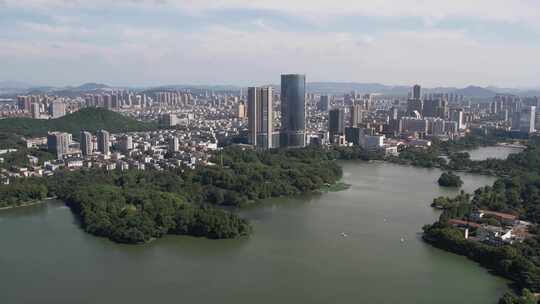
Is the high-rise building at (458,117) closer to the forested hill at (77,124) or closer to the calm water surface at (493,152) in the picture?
the calm water surface at (493,152)

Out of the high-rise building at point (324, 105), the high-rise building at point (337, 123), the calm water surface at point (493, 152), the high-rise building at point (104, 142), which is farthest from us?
the high-rise building at point (324, 105)

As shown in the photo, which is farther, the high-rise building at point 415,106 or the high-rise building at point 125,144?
the high-rise building at point 415,106

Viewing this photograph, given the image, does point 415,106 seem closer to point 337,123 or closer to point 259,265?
point 337,123

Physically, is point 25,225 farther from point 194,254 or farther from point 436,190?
point 436,190

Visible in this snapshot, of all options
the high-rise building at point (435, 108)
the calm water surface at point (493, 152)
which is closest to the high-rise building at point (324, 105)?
the high-rise building at point (435, 108)

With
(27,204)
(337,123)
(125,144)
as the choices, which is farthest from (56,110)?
(27,204)
